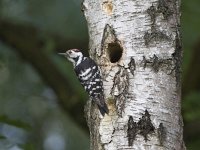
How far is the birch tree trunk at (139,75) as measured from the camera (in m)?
4.53

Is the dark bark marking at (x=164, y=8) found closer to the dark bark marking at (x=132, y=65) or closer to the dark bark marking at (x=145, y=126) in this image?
the dark bark marking at (x=132, y=65)

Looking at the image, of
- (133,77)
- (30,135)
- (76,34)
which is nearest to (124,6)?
(133,77)

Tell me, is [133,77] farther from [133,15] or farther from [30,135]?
[30,135]

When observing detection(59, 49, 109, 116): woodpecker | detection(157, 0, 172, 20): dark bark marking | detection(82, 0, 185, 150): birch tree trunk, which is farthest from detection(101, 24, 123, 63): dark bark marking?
detection(157, 0, 172, 20): dark bark marking

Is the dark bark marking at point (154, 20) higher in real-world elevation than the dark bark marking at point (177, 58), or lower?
higher

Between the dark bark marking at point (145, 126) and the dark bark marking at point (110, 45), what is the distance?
57 centimetres

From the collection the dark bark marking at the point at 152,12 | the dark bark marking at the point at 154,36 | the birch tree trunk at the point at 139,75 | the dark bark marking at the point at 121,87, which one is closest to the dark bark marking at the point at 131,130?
the birch tree trunk at the point at 139,75

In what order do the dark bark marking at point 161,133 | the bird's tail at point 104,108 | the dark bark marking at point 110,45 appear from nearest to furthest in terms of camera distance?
Answer: the dark bark marking at point 161,133, the bird's tail at point 104,108, the dark bark marking at point 110,45

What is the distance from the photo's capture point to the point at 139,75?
4.68 metres

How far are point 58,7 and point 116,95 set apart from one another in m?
4.38

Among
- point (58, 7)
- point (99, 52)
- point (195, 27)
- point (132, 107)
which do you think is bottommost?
point (132, 107)

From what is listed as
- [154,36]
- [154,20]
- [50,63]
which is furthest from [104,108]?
[50,63]

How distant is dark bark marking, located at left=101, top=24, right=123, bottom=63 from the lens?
4.93 metres

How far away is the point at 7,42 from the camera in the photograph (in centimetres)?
801
